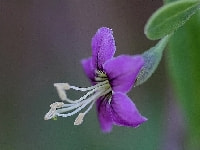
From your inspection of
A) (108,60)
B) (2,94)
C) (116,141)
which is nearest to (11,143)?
(2,94)

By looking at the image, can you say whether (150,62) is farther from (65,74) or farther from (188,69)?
(65,74)

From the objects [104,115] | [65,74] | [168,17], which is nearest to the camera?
[168,17]

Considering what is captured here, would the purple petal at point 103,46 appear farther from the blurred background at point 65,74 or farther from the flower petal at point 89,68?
the blurred background at point 65,74

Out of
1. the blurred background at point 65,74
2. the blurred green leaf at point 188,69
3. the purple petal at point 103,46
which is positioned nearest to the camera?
the purple petal at point 103,46

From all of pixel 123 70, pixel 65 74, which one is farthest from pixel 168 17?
pixel 65 74

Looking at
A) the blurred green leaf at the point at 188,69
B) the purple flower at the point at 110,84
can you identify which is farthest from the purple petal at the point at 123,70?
the blurred green leaf at the point at 188,69

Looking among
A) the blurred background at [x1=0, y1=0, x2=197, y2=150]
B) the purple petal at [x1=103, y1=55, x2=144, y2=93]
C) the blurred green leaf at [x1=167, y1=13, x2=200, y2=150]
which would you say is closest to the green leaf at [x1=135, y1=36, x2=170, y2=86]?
the purple petal at [x1=103, y1=55, x2=144, y2=93]
